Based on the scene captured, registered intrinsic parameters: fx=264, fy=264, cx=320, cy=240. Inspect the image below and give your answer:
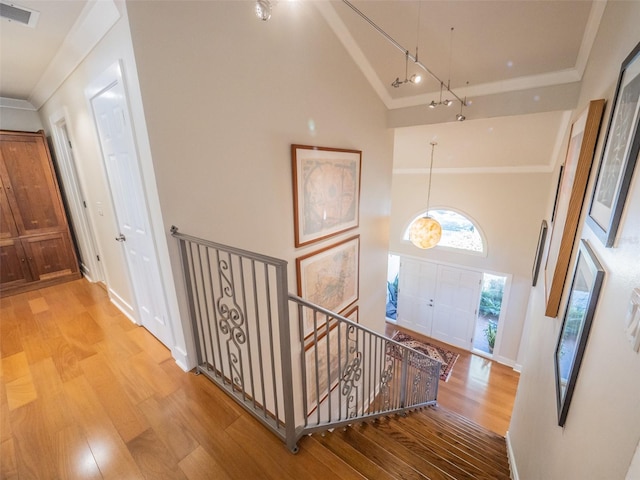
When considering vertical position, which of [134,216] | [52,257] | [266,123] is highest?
[266,123]

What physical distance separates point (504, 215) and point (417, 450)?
14.6 feet

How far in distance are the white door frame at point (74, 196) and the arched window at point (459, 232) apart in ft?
18.4

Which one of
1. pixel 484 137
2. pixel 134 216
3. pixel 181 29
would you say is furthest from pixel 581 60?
pixel 134 216

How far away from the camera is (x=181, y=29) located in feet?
5.17

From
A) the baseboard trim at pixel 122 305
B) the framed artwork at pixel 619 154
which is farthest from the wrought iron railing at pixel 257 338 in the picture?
the framed artwork at pixel 619 154

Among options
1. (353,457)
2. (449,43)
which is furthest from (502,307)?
(353,457)

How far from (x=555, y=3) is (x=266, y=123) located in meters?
2.34

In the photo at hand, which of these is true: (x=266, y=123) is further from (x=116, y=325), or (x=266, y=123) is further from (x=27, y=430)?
(x=27, y=430)

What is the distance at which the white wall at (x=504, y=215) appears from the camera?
15.0 ft

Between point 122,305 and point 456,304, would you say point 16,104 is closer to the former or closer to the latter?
point 122,305

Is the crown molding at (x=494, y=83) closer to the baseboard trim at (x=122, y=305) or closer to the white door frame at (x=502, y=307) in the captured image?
the baseboard trim at (x=122, y=305)

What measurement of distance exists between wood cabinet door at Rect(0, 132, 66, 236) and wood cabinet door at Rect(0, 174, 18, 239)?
0.10ft

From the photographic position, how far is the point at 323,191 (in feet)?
9.21

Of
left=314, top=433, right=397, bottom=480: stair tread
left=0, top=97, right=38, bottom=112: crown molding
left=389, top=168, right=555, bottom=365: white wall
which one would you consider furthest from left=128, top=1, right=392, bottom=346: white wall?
left=0, top=97, right=38, bottom=112: crown molding
